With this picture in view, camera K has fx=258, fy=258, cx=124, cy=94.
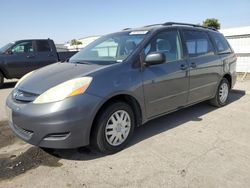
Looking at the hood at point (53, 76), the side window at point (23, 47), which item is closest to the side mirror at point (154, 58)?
the hood at point (53, 76)

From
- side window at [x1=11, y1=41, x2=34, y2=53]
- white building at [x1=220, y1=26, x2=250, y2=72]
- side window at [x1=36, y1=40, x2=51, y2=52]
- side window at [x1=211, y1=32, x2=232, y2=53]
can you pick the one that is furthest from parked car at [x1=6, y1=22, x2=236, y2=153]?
side window at [x1=36, y1=40, x2=51, y2=52]

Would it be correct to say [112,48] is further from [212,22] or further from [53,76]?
[212,22]

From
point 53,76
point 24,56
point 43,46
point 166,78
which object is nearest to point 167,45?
point 166,78

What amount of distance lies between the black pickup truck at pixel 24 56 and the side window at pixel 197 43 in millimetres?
A: 5945

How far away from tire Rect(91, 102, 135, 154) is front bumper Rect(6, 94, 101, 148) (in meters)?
0.17

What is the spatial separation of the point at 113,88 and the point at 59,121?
805 millimetres

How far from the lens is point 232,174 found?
298 centimetres

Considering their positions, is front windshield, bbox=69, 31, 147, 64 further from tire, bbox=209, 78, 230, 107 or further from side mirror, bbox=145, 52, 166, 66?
tire, bbox=209, 78, 230, 107

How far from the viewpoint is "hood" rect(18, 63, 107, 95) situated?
130 inches

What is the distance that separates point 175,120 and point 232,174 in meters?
2.00

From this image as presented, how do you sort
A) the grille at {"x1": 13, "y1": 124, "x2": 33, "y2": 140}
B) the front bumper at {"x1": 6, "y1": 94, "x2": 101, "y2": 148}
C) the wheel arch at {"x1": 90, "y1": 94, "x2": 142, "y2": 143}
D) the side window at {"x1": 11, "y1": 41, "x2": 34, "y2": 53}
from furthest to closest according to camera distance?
1. the side window at {"x1": 11, "y1": 41, "x2": 34, "y2": 53}
2. the wheel arch at {"x1": 90, "y1": 94, "x2": 142, "y2": 143}
3. the grille at {"x1": 13, "y1": 124, "x2": 33, "y2": 140}
4. the front bumper at {"x1": 6, "y1": 94, "x2": 101, "y2": 148}

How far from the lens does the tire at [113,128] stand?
132 inches

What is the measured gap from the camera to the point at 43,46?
10430 mm

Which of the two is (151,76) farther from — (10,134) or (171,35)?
(10,134)
